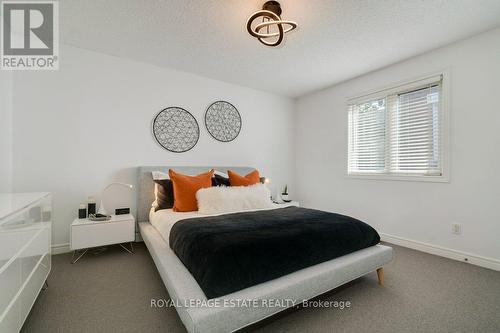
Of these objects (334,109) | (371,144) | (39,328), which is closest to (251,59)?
(334,109)

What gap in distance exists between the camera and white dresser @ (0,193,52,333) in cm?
110

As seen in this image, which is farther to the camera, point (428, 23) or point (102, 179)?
point (102, 179)

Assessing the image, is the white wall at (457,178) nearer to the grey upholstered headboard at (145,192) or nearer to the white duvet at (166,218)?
the white duvet at (166,218)

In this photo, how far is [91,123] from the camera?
2736 millimetres

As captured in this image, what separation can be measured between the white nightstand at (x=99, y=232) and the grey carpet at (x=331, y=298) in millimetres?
217

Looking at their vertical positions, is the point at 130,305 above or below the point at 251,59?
below

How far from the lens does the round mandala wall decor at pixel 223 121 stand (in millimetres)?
3578

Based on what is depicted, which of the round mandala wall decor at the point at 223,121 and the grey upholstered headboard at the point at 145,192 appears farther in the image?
the round mandala wall decor at the point at 223,121

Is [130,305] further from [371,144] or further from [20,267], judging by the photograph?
[371,144]

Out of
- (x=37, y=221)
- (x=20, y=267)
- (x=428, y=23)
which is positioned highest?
(x=428, y=23)

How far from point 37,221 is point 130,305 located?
0.92m

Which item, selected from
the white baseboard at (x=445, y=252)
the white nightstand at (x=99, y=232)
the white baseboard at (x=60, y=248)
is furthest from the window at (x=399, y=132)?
the white baseboard at (x=60, y=248)

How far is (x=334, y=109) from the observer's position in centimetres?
388

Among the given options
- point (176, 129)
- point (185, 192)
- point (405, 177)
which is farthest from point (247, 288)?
point (405, 177)
